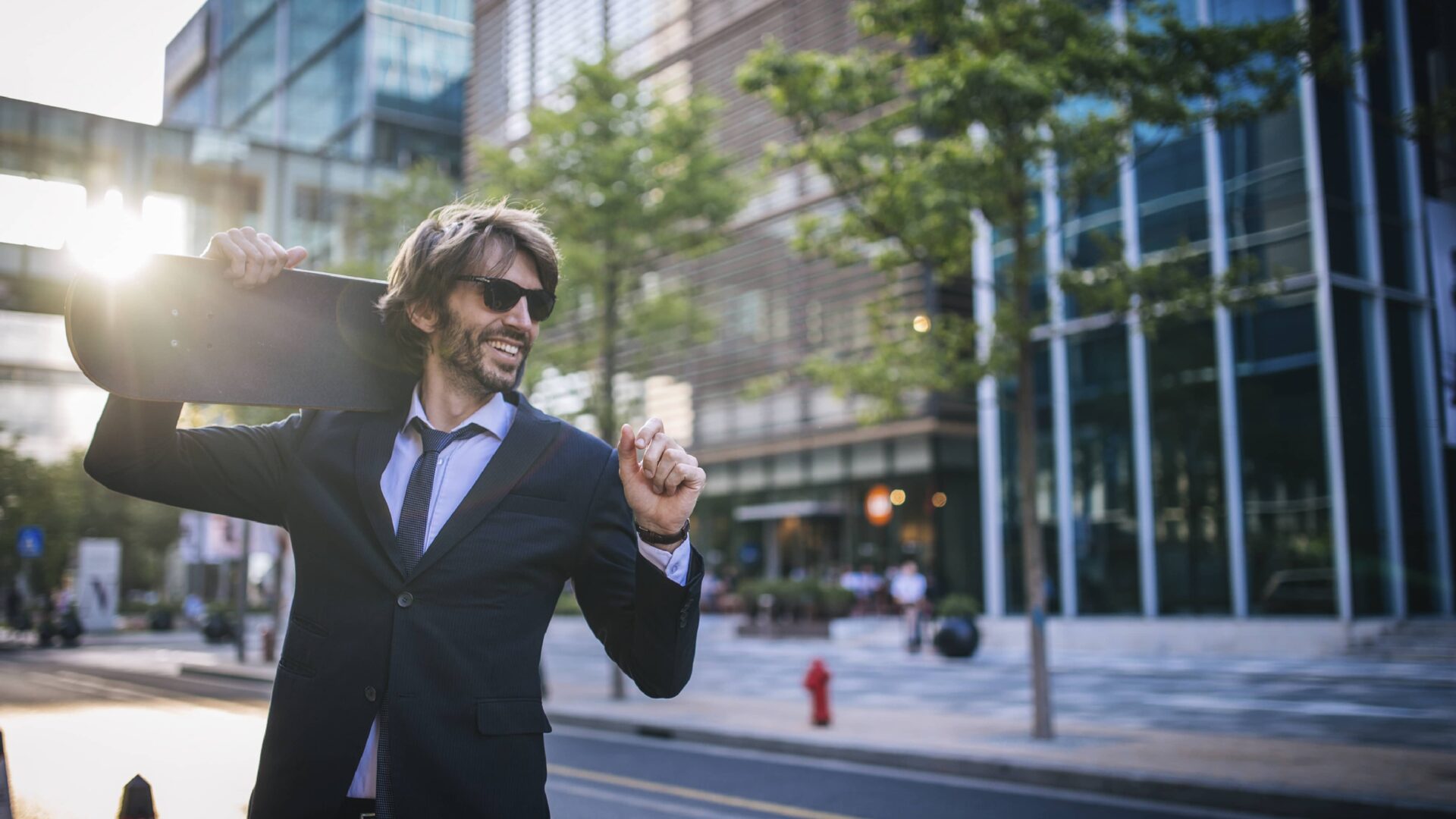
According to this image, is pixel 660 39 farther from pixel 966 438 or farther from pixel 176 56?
pixel 176 56

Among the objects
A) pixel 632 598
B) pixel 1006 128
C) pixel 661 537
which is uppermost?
pixel 1006 128

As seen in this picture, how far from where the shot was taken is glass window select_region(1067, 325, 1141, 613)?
87.8ft

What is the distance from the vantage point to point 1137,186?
26656 millimetres

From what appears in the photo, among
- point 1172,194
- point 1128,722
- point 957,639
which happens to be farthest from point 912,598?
point 1128,722

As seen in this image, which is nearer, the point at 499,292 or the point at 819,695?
the point at 499,292

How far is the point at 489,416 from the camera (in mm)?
2510

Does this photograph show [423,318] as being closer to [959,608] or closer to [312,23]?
[312,23]

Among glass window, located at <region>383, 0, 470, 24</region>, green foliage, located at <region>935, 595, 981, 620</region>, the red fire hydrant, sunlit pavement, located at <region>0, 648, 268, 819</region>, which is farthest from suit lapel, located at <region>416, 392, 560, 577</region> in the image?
glass window, located at <region>383, 0, 470, 24</region>

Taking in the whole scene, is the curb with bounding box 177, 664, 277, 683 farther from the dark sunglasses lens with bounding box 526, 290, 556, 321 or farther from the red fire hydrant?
the dark sunglasses lens with bounding box 526, 290, 556, 321

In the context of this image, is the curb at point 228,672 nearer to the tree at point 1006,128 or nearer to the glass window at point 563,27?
the tree at point 1006,128

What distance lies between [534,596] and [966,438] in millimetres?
33141

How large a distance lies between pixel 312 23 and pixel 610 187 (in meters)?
6.02

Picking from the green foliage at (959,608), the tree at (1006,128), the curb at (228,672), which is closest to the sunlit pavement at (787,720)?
the curb at (228,672)

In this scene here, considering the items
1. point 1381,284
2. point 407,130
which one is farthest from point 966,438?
point 407,130
